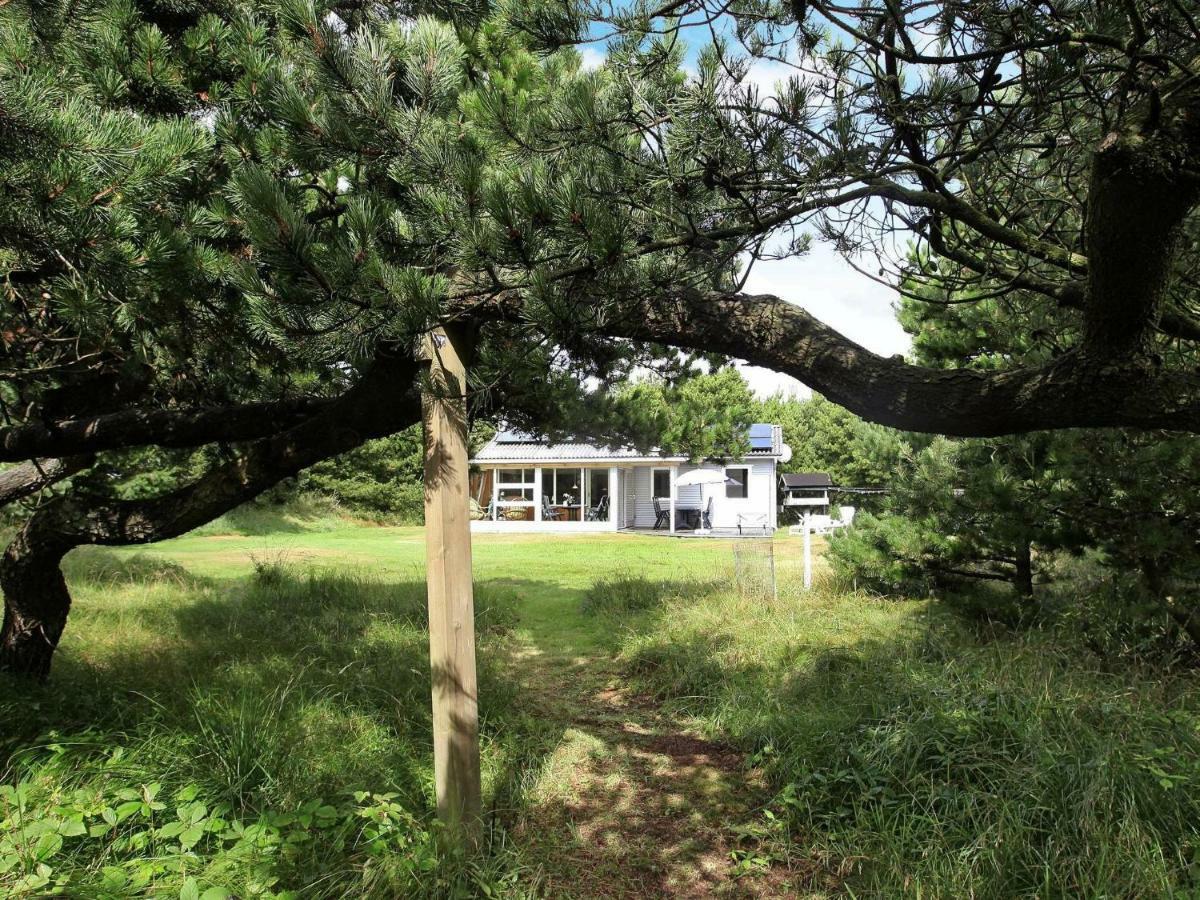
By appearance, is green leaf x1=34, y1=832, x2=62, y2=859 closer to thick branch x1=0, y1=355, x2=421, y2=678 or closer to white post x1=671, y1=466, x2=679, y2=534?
thick branch x1=0, y1=355, x2=421, y2=678

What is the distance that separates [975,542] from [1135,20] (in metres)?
5.45

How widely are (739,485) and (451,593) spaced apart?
2164 centimetres

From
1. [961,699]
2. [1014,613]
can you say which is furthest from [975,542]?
[961,699]

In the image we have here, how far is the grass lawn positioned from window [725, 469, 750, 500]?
1764cm

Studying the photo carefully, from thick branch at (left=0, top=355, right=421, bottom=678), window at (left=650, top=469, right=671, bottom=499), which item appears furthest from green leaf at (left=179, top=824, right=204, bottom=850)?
window at (left=650, top=469, right=671, bottom=499)

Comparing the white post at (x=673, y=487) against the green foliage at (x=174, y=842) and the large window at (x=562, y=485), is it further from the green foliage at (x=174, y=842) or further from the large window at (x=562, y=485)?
the green foliage at (x=174, y=842)

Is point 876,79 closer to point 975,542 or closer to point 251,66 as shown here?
point 251,66

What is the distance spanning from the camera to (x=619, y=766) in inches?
165

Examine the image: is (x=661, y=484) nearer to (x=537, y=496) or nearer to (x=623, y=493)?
(x=623, y=493)

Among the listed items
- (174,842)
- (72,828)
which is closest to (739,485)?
(174,842)

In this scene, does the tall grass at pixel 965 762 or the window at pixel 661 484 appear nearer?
the tall grass at pixel 965 762

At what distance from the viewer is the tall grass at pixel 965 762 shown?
104 inches

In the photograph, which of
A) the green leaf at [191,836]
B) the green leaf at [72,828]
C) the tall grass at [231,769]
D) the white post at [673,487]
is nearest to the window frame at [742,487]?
the white post at [673,487]

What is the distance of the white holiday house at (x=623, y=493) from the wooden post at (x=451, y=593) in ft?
60.3
